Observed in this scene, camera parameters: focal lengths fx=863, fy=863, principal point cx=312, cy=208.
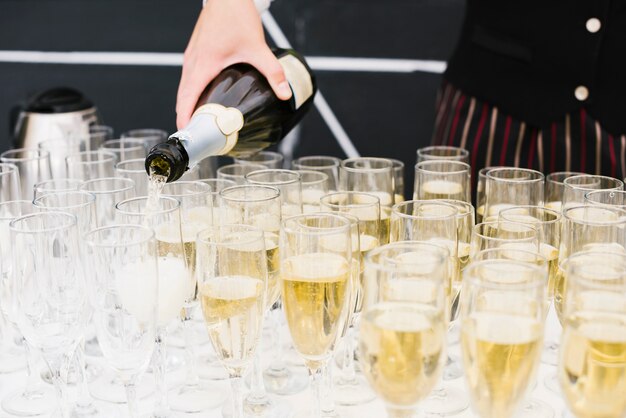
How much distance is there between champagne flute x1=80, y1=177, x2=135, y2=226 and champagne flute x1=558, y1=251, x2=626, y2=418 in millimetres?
751

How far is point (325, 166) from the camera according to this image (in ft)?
5.32

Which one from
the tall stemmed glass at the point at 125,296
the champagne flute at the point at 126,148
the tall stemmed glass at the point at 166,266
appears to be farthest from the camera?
the champagne flute at the point at 126,148

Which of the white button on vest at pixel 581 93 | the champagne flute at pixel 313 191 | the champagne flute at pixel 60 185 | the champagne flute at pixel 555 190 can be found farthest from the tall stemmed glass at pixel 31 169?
Answer: the white button on vest at pixel 581 93

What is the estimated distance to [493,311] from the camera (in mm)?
950

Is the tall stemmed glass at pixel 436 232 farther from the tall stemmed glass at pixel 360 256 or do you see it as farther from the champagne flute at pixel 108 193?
the champagne flute at pixel 108 193

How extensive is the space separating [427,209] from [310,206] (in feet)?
0.87

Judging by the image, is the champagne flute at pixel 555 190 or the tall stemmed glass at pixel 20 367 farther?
the champagne flute at pixel 555 190

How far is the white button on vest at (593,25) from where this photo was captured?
191 cm

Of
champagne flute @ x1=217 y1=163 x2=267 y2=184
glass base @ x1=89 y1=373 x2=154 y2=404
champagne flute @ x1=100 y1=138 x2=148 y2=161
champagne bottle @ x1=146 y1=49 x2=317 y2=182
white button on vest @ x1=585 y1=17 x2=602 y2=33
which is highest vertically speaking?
white button on vest @ x1=585 y1=17 x2=602 y2=33

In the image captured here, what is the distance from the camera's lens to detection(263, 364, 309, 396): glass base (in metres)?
1.29

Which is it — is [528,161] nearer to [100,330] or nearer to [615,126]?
[615,126]

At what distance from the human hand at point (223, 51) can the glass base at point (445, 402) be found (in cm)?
58

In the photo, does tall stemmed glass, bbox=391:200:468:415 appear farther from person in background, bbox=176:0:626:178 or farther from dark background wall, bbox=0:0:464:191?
dark background wall, bbox=0:0:464:191

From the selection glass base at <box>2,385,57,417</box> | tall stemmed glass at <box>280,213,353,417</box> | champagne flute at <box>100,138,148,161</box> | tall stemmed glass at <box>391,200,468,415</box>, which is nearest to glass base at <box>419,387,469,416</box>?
tall stemmed glass at <box>391,200,468,415</box>
